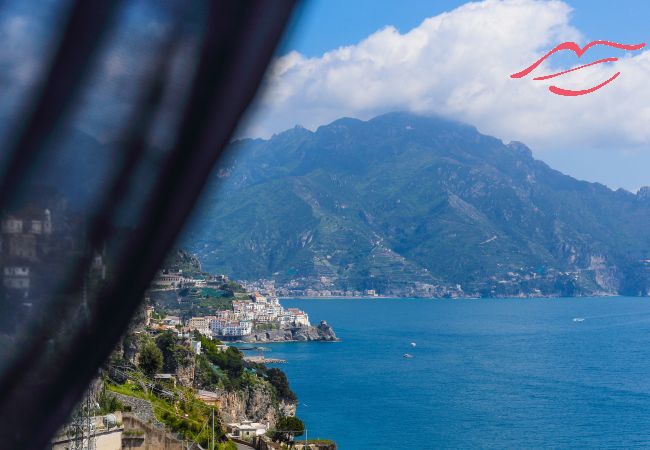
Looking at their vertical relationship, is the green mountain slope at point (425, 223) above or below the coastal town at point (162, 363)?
above

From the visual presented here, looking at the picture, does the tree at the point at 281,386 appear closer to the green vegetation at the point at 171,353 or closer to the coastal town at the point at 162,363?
the coastal town at the point at 162,363

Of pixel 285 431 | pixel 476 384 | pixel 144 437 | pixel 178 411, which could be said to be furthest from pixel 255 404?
pixel 144 437

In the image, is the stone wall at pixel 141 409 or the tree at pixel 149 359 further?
the tree at pixel 149 359

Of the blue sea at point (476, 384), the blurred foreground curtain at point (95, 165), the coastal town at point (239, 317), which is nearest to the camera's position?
the blurred foreground curtain at point (95, 165)

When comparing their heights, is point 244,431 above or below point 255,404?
above

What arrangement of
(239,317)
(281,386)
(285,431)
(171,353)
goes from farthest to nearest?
1. (239,317)
2. (281,386)
3. (171,353)
4. (285,431)

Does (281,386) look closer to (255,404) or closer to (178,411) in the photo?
(255,404)

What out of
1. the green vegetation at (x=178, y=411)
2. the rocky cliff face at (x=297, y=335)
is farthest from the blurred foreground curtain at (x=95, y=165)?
the rocky cliff face at (x=297, y=335)

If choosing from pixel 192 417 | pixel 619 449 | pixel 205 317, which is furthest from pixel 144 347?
pixel 205 317
